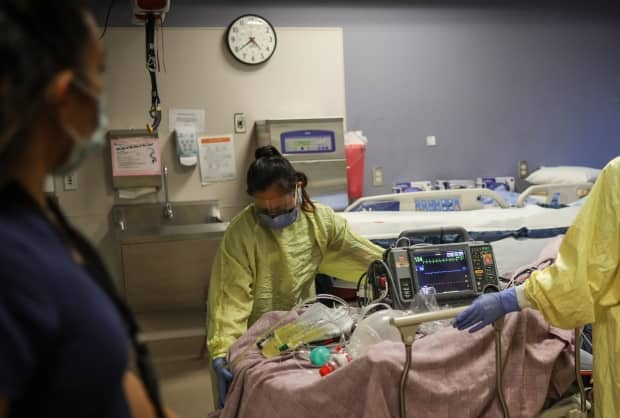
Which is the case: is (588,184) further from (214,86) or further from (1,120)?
(1,120)

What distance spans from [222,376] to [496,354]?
867mm

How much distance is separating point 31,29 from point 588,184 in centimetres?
392

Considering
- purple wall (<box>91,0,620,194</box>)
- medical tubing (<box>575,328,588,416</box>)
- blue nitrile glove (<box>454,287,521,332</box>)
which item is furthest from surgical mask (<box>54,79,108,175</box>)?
purple wall (<box>91,0,620,194</box>)

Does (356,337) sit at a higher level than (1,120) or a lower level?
lower

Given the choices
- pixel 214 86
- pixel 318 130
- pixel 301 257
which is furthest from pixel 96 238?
pixel 301 257

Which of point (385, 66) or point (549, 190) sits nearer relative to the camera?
point (549, 190)

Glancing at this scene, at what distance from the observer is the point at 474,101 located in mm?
4566

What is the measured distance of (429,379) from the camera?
5.24ft

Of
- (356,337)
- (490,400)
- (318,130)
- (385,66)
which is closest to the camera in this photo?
(490,400)

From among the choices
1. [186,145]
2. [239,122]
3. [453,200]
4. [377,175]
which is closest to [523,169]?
[377,175]

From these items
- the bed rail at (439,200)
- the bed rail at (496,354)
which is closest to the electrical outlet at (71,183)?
the bed rail at (439,200)

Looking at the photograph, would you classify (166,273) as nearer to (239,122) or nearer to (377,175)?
(239,122)

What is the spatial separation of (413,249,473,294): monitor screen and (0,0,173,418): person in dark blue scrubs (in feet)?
4.76

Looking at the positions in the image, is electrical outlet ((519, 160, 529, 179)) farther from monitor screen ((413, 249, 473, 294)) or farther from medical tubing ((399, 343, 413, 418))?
medical tubing ((399, 343, 413, 418))
